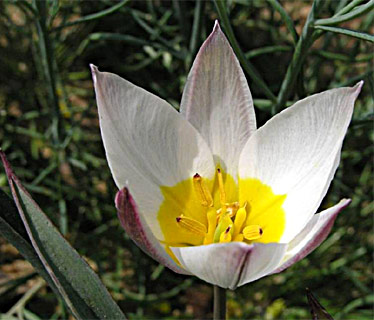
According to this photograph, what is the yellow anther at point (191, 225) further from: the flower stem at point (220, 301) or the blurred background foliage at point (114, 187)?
the blurred background foliage at point (114, 187)

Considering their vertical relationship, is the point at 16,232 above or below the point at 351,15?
below

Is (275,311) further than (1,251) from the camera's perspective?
No

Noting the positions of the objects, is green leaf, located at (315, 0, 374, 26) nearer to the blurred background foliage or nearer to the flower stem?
the flower stem

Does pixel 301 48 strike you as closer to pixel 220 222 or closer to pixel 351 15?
pixel 351 15

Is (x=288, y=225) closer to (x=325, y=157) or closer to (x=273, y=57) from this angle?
(x=325, y=157)

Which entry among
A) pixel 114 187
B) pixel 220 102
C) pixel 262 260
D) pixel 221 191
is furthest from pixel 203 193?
pixel 114 187

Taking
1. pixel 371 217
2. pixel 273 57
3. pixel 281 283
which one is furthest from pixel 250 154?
pixel 273 57

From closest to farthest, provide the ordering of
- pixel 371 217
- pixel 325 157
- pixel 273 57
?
pixel 325 157
pixel 371 217
pixel 273 57
